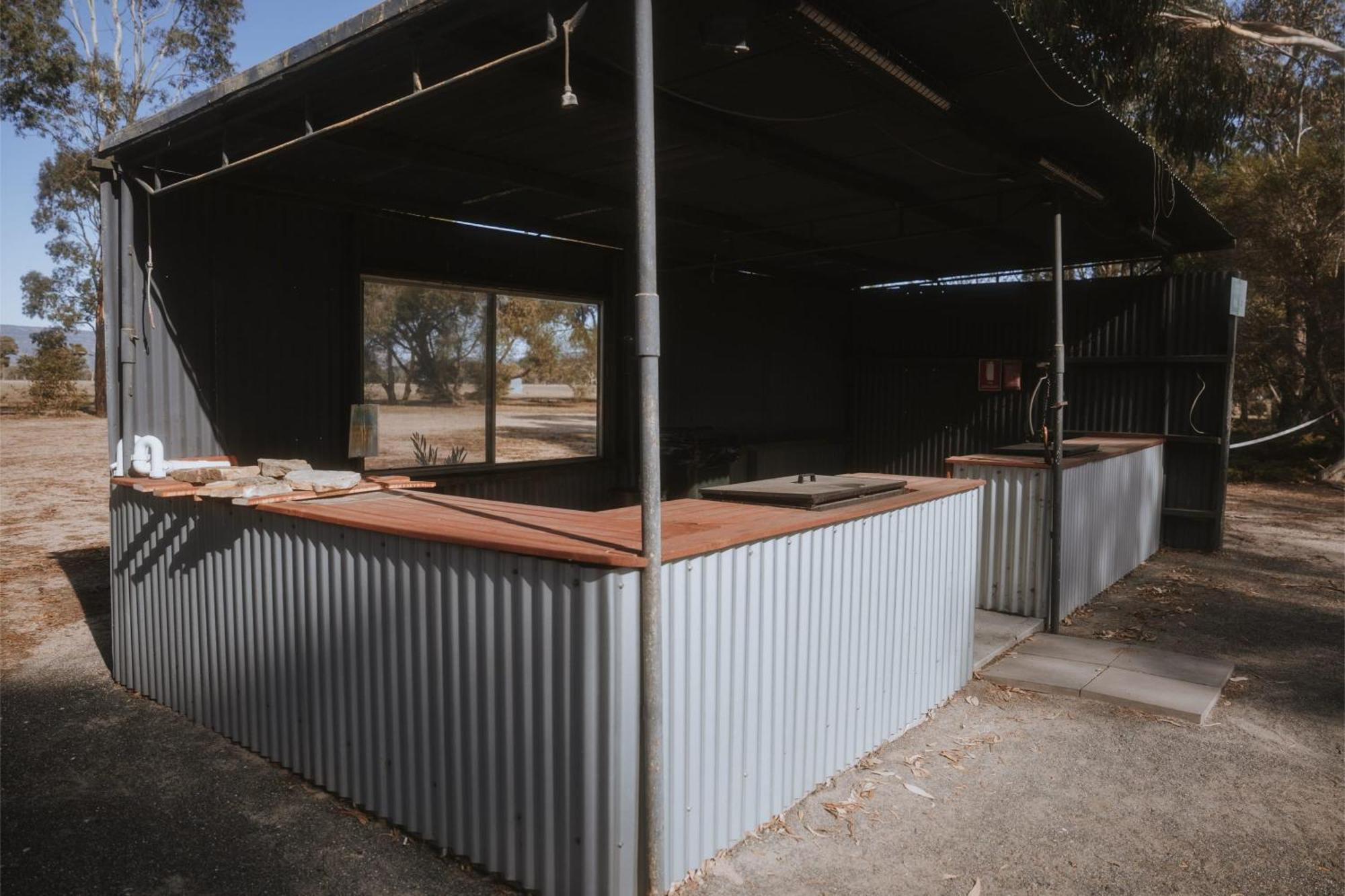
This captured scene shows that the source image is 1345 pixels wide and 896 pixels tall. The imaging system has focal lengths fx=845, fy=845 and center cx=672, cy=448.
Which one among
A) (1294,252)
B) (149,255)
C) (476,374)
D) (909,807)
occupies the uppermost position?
(1294,252)

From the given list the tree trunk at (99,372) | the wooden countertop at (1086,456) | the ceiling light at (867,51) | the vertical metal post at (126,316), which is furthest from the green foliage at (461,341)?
the tree trunk at (99,372)

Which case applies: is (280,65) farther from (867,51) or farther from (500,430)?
(500,430)

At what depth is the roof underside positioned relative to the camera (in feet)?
12.3

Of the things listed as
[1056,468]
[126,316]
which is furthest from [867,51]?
[126,316]

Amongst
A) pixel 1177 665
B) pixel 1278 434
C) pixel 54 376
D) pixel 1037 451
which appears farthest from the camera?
pixel 54 376

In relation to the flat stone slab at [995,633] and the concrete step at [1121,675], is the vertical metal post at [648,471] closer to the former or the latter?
the flat stone slab at [995,633]

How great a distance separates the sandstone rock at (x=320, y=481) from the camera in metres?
4.10

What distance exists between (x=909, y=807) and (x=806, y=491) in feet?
4.73

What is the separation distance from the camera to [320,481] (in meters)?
4.14

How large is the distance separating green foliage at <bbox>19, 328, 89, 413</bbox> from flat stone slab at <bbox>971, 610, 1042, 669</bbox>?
29.8m

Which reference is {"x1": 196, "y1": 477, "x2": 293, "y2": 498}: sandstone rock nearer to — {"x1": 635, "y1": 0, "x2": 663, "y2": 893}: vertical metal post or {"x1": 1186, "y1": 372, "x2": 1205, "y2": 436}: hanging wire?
{"x1": 635, "y1": 0, "x2": 663, "y2": 893}: vertical metal post

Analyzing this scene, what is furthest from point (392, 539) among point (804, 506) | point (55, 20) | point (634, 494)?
point (55, 20)

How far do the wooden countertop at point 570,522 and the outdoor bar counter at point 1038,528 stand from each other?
2.41 metres

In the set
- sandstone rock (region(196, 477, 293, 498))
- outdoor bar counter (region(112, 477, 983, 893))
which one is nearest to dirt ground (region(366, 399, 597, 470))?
outdoor bar counter (region(112, 477, 983, 893))
